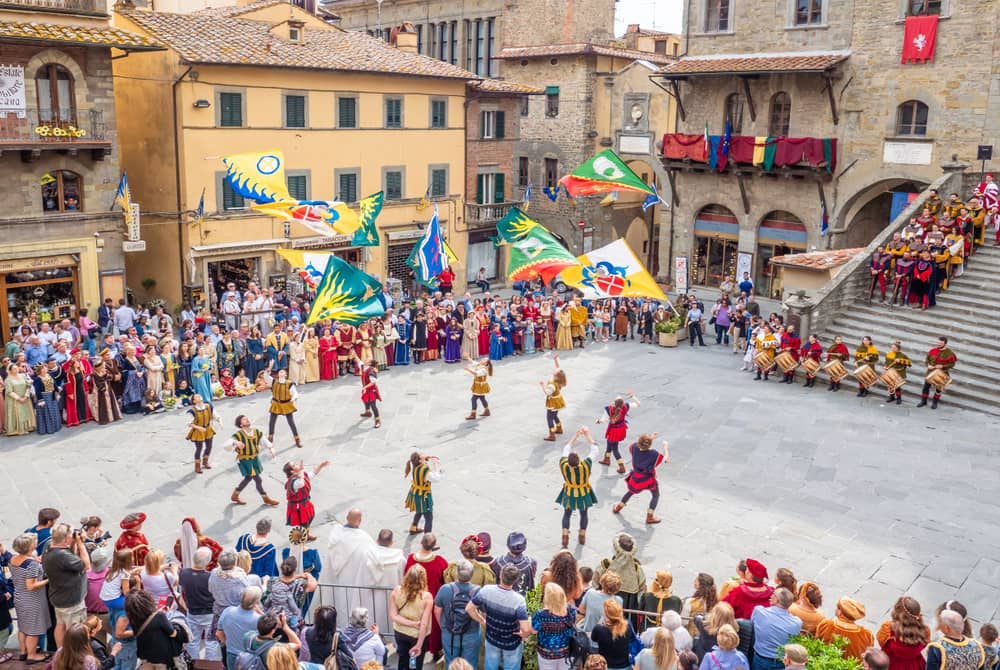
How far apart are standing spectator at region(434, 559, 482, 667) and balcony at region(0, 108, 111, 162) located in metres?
20.1

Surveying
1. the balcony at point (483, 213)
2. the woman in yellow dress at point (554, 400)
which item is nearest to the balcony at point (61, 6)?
the woman in yellow dress at point (554, 400)

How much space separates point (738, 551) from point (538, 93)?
30481mm

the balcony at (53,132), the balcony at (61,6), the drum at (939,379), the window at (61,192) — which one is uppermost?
the balcony at (61,6)

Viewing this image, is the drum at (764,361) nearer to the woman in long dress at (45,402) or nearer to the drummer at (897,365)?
the drummer at (897,365)

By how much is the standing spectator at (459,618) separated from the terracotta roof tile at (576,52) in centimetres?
3571

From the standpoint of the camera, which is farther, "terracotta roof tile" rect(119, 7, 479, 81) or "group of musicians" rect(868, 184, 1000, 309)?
"terracotta roof tile" rect(119, 7, 479, 81)

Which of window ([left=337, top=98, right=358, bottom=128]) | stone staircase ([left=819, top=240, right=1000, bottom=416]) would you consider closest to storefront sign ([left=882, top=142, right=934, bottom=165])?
stone staircase ([left=819, top=240, right=1000, bottom=416])

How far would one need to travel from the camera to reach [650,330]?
28.6 metres

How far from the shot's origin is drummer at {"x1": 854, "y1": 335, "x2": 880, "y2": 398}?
21.7 m

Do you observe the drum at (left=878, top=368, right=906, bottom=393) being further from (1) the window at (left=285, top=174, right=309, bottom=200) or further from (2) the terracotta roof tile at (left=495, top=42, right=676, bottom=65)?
(2) the terracotta roof tile at (left=495, top=42, right=676, bottom=65)

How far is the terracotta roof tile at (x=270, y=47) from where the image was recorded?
97.5 feet

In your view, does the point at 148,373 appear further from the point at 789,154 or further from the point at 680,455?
the point at 789,154

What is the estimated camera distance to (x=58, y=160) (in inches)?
997

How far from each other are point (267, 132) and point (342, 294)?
14.5 meters
